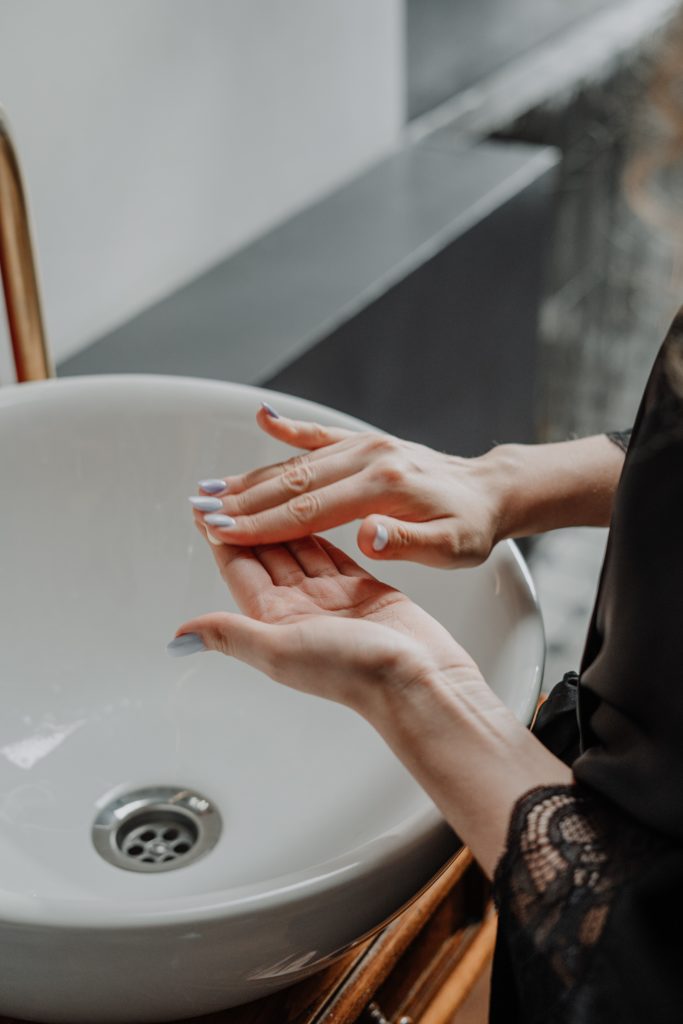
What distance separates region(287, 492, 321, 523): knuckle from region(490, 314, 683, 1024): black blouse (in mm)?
188

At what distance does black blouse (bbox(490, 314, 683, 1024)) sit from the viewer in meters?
0.52

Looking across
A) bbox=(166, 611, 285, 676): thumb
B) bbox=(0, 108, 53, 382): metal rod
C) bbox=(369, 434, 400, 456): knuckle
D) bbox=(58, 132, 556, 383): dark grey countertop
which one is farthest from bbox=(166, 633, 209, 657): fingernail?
bbox=(58, 132, 556, 383): dark grey countertop

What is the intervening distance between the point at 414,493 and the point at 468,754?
22 cm

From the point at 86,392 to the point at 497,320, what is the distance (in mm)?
1006

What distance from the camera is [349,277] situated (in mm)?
1362

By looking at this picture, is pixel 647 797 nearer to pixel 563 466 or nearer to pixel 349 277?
pixel 563 466

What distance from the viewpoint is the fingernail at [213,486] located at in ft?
2.54

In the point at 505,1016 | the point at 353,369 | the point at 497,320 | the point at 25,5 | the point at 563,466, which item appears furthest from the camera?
the point at 497,320

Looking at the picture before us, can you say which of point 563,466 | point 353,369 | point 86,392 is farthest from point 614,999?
point 353,369

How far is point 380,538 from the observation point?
2.25ft

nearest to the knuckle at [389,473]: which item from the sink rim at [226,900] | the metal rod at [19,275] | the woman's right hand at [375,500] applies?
the woman's right hand at [375,500]

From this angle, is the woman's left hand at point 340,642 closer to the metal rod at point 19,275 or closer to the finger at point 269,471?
the finger at point 269,471

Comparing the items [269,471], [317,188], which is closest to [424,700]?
[269,471]

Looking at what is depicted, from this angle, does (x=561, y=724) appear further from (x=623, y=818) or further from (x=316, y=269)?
(x=316, y=269)
